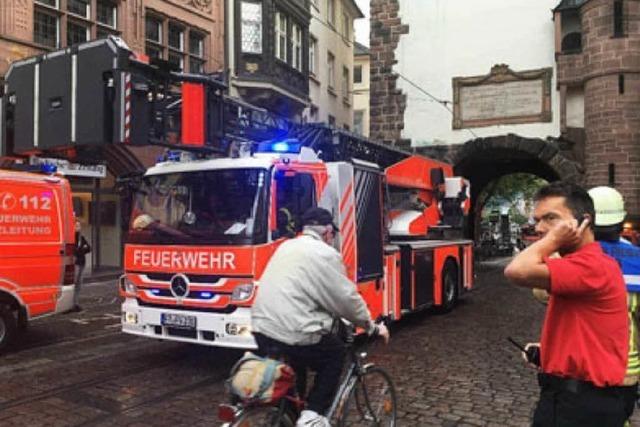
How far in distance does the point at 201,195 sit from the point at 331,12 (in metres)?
29.2

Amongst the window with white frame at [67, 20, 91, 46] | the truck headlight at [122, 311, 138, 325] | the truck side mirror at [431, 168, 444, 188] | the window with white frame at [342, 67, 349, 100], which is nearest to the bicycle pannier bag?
the truck headlight at [122, 311, 138, 325]

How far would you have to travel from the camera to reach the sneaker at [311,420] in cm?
381

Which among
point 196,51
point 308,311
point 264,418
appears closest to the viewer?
point 264,418

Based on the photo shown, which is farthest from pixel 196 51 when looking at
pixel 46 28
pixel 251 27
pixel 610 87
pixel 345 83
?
pixel 345 83

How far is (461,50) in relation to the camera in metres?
21.6

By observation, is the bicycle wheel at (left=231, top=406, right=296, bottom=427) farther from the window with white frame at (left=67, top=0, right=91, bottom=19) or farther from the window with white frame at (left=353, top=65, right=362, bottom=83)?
the window with white frame at (left=353, top=65, right=362, bottom=83)

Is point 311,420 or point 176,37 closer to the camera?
point 311,420

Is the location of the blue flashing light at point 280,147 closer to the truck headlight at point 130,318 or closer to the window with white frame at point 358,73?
the truck headlight at point 130,318

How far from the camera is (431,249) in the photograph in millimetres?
11102

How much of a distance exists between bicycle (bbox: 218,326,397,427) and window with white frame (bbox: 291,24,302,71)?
2230 cm

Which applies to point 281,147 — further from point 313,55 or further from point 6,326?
point 313,55

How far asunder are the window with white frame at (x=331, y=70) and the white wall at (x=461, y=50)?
11.3 meters

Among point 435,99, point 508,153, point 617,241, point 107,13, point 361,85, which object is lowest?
point 617,241

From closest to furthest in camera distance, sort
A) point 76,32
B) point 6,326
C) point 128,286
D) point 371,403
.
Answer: point 371,403, point 128,286, point 6,326, point 76,32
